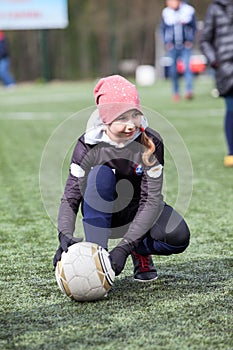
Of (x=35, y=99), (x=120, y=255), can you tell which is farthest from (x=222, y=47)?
(x=35, y=99)

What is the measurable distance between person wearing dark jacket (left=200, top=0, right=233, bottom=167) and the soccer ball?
11.7 ft

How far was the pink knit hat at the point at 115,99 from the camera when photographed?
116 inches

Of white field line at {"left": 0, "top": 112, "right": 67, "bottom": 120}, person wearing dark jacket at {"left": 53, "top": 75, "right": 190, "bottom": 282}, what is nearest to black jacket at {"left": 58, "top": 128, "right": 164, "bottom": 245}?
person wearing dark jacket at {"left": 53, "top": 75, "right": 190, "bottom": 282}

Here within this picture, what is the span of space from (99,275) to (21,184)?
3001 mm

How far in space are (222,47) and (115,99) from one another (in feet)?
11.9

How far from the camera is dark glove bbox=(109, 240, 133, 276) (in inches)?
117

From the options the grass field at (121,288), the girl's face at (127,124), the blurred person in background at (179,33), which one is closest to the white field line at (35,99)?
the blurred person in background at (179,33)

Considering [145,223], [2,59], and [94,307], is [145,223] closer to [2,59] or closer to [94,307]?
[94,307]

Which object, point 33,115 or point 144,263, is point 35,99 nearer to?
point 33,115

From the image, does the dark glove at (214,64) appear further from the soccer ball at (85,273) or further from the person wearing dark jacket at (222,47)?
the soccer ball at (85,273)

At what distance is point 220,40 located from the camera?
6.40m

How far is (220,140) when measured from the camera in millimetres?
8289

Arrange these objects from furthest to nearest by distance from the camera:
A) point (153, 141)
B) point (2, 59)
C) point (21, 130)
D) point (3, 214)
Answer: point (2, 59), point (21, 130), point (3, 214), point (153, 141)

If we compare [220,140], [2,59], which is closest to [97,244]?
[220,140]
